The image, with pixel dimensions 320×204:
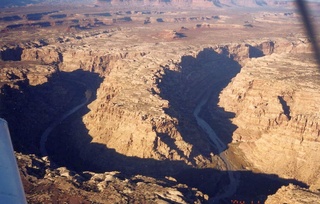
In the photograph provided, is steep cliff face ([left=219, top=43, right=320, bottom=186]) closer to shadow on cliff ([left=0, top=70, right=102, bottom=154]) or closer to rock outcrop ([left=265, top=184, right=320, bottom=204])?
rock outcrop ([left=265, top=184, right=320, bottom=204])

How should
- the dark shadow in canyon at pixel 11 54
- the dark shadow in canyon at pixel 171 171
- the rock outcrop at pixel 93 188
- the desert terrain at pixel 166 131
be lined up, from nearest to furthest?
1. the rock outcrop at pixel 93 188
2. the desert terrain at pixel 166 131
3. the dark shadow in canyon at pixel 171 171
4. the dark shadow in canyon at pixel 11 54

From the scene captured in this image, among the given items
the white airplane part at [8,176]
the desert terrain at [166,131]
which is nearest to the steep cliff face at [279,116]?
the desert terrain at [166,131]

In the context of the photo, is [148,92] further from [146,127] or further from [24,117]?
[24,117]

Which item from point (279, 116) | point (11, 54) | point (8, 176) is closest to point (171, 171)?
→ point (279, 116)

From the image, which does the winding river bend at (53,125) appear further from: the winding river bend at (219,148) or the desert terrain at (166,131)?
the winding river bend at (219,148)

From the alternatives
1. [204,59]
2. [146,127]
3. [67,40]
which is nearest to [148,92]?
[146,127]

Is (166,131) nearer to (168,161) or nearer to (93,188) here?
(168,161)

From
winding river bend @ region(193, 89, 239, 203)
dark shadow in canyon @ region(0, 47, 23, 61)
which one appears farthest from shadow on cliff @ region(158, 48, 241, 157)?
dark shadow in canyon @ region(0, 47, 23, 61)
